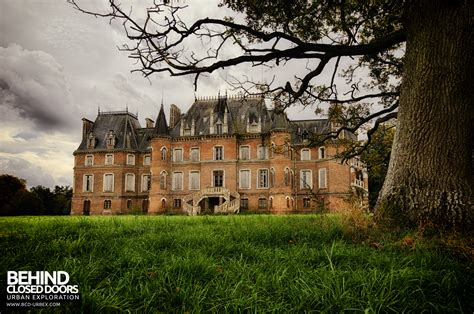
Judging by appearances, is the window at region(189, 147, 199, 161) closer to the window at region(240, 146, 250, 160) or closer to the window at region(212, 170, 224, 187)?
the window at region(212, 170, 224, 187)

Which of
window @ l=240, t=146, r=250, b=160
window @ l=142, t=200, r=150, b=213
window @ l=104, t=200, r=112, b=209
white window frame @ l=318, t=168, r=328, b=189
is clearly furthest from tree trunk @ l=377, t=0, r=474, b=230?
window @ l=104, t=200, r=112, b=209

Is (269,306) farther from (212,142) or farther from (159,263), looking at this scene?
(212,142)

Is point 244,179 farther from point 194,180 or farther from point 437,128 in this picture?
point 437,128

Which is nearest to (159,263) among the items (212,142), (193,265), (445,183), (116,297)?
(193,265)

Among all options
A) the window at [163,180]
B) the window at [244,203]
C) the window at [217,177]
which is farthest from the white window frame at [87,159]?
the window at [244,203]

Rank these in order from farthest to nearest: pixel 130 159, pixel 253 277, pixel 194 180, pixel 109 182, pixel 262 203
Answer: pixel 130 159 → pixel 109 182 → pixel 194 180 → pixel 262 203 → pixel 253 277

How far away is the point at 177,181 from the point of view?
114 feet

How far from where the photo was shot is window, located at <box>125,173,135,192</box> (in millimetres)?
37781

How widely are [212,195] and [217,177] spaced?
2532 mm

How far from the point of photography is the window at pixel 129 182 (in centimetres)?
3778

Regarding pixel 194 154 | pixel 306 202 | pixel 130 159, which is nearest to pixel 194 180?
pixel 194 154

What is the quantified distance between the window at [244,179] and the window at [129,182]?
1435cm

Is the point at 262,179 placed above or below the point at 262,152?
below

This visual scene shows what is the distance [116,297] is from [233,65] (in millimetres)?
5975
